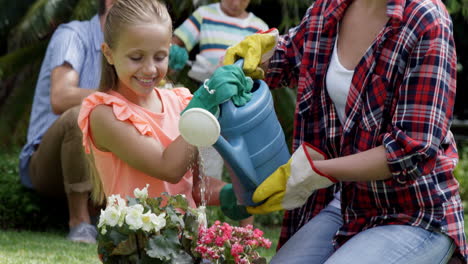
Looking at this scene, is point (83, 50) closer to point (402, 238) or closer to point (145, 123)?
point (145, 123)

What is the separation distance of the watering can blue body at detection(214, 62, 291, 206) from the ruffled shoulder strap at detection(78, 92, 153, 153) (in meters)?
0.32

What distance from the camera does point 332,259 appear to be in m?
2.45

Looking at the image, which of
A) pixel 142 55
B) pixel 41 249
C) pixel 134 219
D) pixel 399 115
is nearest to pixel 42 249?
pixel 41 249

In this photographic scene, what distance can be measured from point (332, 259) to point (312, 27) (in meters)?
0.84

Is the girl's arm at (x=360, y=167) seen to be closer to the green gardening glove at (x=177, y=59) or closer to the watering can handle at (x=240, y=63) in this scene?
the watering can handle at (x=240, y=63)

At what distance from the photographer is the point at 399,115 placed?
7.86ft

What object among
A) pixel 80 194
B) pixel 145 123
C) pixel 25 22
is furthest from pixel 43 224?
pixel 145 123

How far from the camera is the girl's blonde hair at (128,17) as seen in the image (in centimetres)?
258

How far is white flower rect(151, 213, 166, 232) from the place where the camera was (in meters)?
2.12

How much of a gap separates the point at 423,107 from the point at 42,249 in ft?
7.89

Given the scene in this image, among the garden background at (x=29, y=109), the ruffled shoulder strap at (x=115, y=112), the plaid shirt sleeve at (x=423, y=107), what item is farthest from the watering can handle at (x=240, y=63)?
the garden background at (x=29, y=109)

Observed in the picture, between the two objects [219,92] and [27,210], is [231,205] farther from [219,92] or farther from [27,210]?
[27,210]

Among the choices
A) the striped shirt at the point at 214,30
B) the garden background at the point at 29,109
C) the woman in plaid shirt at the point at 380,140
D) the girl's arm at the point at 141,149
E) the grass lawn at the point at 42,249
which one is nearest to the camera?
the woman in plaid shirt at the point at 380,140

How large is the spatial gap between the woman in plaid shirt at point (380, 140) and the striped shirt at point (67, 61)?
2004mm
